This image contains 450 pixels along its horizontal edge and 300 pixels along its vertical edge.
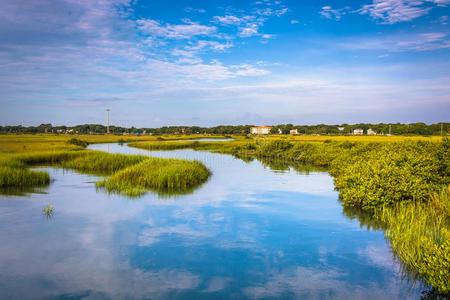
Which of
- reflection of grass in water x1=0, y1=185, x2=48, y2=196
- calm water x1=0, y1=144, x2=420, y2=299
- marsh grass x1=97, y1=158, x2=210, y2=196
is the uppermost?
marsh grass x1=97, y1=158, x2=210, y2=196

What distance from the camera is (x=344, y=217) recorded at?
14.0 m

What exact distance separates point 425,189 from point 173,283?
472 inches

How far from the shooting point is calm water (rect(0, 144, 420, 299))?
307 inches

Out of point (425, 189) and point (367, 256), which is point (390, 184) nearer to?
point (425, 189)

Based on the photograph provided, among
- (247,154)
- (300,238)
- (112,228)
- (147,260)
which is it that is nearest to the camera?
(147,260)

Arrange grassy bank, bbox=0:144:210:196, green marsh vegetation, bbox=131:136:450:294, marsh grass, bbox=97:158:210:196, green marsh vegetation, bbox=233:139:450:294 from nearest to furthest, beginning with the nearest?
green marsh vegetation, bbox=131:136:450:294 → green marsh vegetation, bbox=233:139:450:294 → marsh grass, bbox=97:158:210:196 → grassy bank, bbox=0:144:210:196

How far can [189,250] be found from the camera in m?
10.2

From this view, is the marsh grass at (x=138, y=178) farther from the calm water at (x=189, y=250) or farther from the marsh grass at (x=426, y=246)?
the marsh grass at (x=426, y=246)

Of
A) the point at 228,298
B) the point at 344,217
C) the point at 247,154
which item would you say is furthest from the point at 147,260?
the point at 247,154

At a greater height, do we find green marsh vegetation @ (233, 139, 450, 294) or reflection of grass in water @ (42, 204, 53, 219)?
green marsh vegetation @ (233, 139, 450, 294)

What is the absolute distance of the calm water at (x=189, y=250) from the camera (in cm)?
780

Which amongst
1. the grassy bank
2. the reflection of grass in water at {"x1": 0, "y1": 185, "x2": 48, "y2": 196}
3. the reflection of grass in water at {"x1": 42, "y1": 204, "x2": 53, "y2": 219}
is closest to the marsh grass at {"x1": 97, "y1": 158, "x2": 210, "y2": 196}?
the grassy bank

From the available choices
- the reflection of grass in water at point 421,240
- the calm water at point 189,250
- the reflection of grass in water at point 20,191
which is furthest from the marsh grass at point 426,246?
the reflection of grass in water at point 20,191

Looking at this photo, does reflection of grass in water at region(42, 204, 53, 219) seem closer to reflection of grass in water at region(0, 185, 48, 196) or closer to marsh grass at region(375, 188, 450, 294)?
reflection of grass in water at region(0, 185, 48, 196)
